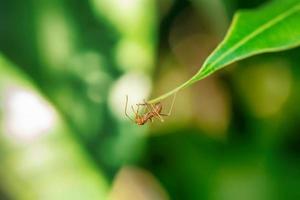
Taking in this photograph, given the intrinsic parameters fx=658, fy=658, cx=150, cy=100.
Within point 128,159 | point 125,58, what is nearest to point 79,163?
point 128,159

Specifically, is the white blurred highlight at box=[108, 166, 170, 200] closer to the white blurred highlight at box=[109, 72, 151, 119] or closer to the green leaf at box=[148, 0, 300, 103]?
the white blurred highlight at box=[109, 72, 151, 119]

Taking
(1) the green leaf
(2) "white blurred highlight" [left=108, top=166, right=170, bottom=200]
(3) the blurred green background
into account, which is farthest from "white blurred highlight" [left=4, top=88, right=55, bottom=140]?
(1) the green leaf

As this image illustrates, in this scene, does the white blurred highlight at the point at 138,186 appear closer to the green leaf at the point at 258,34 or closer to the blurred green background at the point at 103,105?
the blurred green background at the point at 103,105

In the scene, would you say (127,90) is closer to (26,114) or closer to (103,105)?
(103,105)

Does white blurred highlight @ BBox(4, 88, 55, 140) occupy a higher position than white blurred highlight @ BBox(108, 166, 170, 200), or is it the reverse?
white blurred highlight @ BBox(4, 88, 55, 140)

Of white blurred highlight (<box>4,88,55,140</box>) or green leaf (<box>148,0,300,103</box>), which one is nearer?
green leaf (<box>148,0,300,103</box>)

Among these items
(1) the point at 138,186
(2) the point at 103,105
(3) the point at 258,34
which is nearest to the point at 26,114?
(2) the point at 103,105

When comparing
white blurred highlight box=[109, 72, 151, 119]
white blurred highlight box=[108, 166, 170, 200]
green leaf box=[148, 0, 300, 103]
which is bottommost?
white blurred highlight box=[108, 166, 170, 200]
